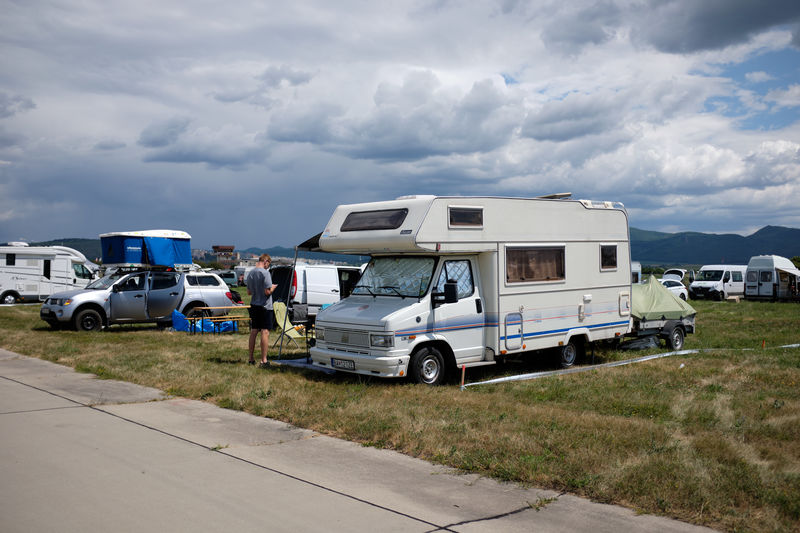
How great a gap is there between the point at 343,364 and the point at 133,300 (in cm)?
1046

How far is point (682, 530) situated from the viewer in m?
4.73

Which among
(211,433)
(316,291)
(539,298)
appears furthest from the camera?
(316,291)

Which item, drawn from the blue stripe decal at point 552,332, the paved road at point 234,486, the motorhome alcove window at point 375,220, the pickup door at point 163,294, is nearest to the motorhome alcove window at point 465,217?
the motorhome alcove window at point 375,220

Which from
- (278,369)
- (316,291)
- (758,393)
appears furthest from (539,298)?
(316,291)

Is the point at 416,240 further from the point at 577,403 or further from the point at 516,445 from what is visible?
the point at 516,445

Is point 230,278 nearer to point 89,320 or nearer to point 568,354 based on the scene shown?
point 89,320

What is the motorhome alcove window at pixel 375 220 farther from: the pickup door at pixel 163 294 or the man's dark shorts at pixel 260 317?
the pickup door at pixel 163 294

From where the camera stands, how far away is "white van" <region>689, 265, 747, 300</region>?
3741cm

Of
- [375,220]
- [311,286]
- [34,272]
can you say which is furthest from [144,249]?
[34,272]

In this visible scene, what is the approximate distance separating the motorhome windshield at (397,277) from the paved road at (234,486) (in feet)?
10.4

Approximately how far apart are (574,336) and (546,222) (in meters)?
2.25

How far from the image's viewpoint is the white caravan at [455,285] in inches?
388

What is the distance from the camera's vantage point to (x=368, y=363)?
32.0 feet

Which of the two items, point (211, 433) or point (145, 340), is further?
point (145, 340)
